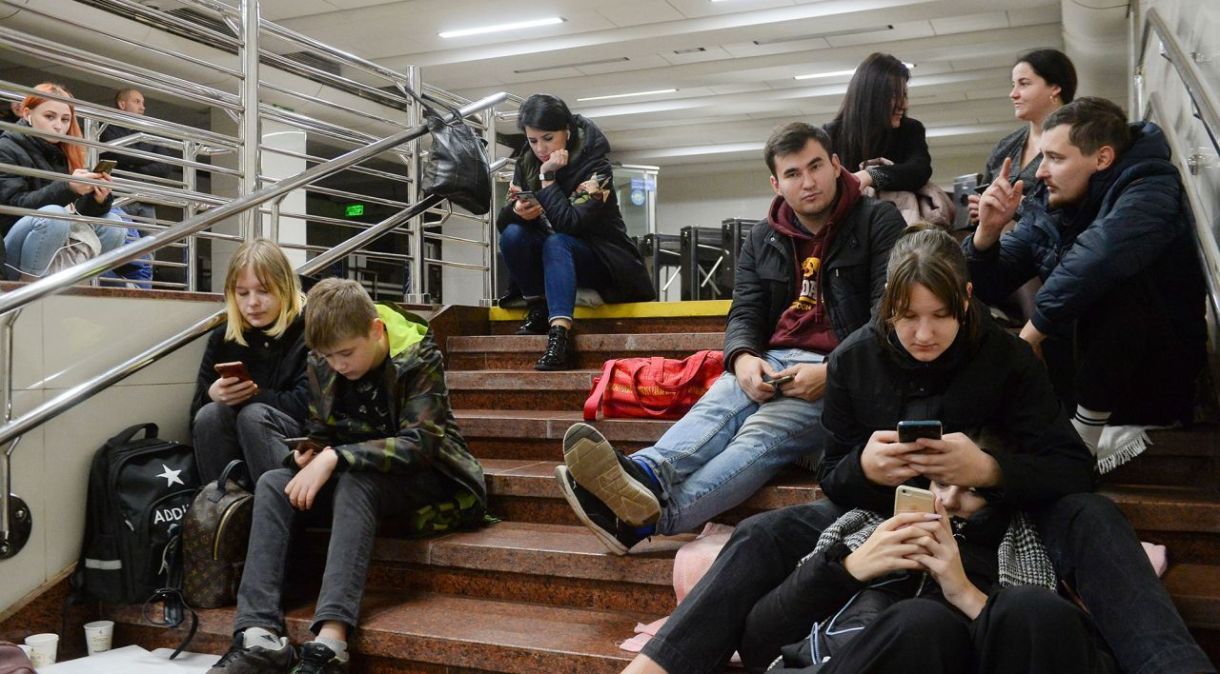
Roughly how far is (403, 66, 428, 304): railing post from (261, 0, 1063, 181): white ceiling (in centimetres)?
395

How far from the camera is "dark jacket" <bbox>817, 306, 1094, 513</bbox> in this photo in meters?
2.04

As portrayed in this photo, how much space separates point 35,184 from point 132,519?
1852 millimetres

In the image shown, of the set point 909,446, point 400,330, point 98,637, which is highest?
point 400,330

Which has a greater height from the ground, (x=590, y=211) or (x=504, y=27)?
(x=504, y=27)

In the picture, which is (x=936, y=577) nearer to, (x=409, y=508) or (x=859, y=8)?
(x=409, y=508)

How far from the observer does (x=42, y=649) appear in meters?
2.77

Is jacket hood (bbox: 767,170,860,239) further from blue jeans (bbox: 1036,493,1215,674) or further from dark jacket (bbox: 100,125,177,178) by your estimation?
dark jacket (bbox: 100,125,177,178)

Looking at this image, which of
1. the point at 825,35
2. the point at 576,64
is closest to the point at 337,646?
the point at 825,35

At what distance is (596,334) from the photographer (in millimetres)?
4270

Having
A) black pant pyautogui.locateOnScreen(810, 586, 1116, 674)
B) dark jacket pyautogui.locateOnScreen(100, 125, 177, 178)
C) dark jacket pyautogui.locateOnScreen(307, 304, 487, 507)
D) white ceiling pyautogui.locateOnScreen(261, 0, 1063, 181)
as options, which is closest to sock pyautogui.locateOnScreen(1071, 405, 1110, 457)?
black pant pyautogui.locateOnScreen(810, 586, 1116, 674)

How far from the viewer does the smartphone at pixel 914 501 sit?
1.88 m

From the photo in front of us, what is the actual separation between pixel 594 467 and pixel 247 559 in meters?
1.04

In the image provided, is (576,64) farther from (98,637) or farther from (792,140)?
(98,637)

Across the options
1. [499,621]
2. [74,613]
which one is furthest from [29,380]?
[499,621]
